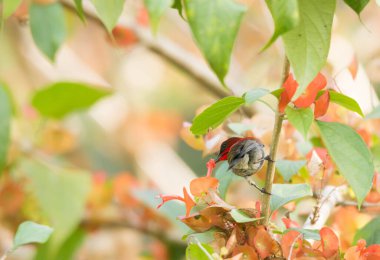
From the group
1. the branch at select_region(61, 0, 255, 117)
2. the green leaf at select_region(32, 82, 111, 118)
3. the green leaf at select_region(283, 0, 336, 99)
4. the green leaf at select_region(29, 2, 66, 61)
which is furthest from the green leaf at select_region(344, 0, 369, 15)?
the branch at select_region(61, 0, 255, 117)

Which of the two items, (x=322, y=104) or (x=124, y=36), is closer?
(x=322, y=104)

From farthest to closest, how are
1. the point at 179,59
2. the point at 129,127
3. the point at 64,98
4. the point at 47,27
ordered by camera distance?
the point at 129,127 → the point at 179,59 → the point at 64,98 → the point at 47,27

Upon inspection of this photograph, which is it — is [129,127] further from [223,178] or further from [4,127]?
[223,178]

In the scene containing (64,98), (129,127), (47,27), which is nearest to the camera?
(47,27)

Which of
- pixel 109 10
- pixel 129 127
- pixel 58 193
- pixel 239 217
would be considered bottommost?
pixel 129 127

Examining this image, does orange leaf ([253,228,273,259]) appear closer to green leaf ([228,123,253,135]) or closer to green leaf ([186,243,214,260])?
green leaf ([186,243,214,260])

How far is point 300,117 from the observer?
0.52 meters

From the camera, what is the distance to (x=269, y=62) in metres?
1.79

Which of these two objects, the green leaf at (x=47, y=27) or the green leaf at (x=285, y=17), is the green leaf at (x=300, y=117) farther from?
the green leaf at (x=47, y=27)

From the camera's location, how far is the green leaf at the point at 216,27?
43 centimetres

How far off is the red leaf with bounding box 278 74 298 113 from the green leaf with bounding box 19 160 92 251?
2.40ft

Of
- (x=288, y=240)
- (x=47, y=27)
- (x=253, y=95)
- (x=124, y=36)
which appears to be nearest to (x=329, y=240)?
(x=288, y=240)

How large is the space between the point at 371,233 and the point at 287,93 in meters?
0.22

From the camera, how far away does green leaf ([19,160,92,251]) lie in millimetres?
1202
